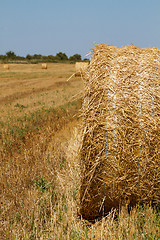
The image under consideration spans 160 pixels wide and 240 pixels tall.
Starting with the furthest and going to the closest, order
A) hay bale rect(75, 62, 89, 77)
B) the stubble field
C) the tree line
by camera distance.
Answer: the tree line → hay bale rect(75, 62, 89, 77) → the stubble field

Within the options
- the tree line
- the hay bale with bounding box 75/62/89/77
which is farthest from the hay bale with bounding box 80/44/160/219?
the tree line

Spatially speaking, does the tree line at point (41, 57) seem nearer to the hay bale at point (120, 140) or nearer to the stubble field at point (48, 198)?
the stubble field at point (48, 198)

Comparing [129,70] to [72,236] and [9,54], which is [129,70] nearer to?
[72,236]

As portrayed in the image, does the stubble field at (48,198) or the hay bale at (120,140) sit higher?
the hay bale at (120,140)

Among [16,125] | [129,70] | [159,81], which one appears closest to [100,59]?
[129,70]

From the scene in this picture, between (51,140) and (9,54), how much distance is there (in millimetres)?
52407

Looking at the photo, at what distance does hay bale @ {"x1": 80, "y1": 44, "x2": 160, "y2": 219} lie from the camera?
3400 millimetres

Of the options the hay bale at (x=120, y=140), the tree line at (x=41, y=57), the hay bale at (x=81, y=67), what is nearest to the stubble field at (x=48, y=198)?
the hay bale at (x=120, y=140)

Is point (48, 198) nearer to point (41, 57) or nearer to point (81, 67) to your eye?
point (81, 67)

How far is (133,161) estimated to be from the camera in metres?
3.42

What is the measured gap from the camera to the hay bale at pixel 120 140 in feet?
11.2

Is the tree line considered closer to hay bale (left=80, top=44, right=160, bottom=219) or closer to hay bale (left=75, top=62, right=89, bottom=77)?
hay bale (left=75, top=62, right=89, bottom=77)

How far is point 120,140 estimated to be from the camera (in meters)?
3.40

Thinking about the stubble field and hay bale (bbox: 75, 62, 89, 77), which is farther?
hay bale (bbox: 75, 62, 89, 77)
